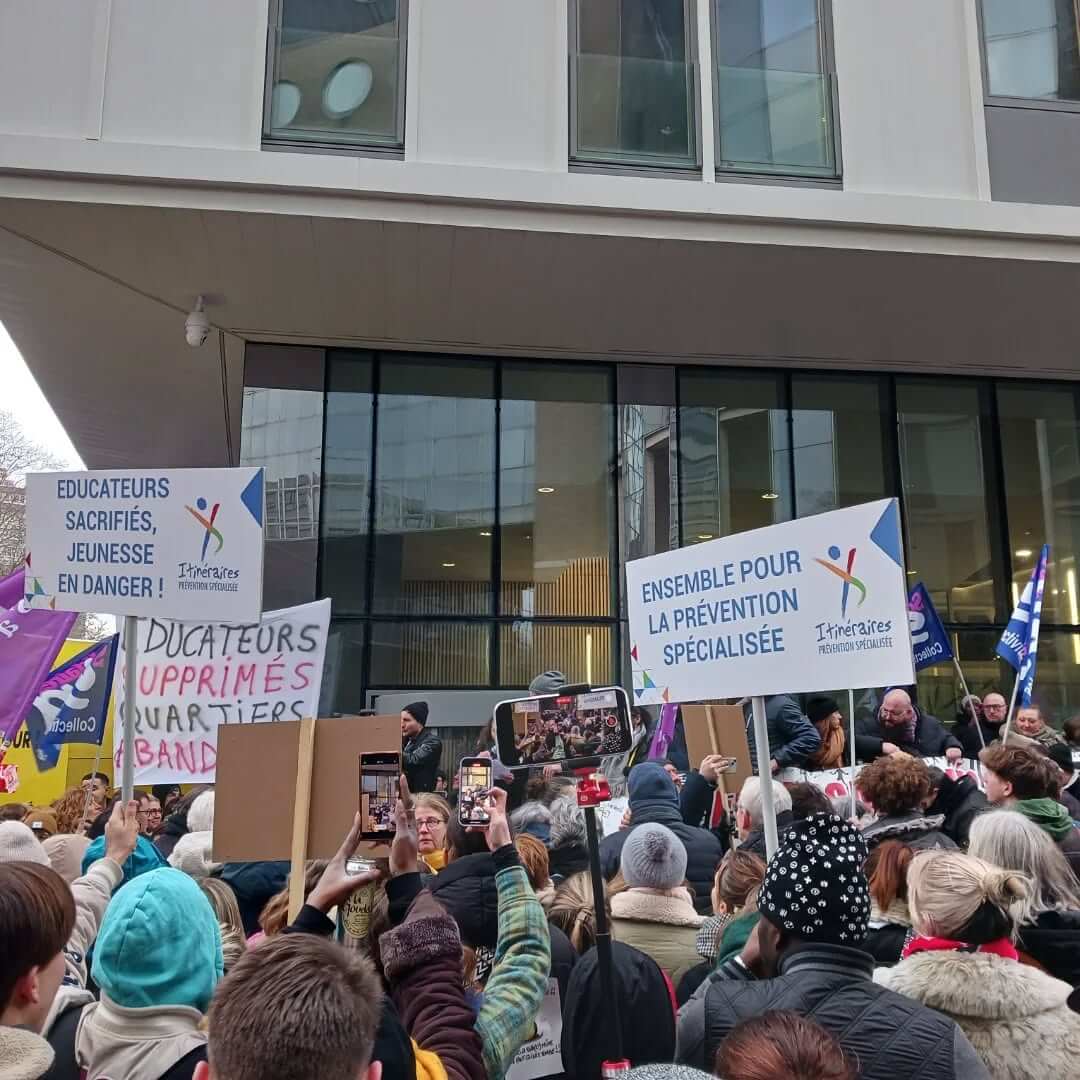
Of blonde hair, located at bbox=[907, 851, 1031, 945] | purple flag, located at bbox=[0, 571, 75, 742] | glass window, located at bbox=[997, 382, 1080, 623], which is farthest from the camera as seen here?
glass window, located at bbox=[997, 382, 1080, 623]

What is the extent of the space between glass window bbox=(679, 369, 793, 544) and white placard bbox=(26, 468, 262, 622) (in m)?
8.58

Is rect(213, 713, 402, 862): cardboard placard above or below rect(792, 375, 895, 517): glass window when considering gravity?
below

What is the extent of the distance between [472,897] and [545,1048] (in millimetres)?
538

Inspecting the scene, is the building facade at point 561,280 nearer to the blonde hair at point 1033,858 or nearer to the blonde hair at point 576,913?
the blonde hair at point 576,913

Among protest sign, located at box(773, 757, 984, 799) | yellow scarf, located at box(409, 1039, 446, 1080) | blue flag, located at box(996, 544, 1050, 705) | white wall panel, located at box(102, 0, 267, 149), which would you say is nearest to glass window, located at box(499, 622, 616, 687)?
blue flag, located at box(996, 544, 1050, 705)

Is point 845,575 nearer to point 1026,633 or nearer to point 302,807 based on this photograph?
point 302,807

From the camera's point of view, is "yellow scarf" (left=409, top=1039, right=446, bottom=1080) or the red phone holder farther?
the red phone holder

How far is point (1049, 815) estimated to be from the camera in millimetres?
4234

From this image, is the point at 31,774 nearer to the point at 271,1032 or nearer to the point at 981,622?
the point at 981,622

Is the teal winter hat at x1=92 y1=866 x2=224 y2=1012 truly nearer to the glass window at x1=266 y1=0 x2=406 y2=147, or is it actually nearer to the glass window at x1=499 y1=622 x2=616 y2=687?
the glass window at x1=266 y1=0 x2=406 y2=147

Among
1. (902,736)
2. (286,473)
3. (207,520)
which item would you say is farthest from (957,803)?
(286,473)

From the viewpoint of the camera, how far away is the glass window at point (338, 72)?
10.1 m

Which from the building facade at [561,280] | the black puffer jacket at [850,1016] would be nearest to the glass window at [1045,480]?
the building facade at [561,280]

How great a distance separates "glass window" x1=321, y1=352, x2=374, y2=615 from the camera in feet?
40.5
